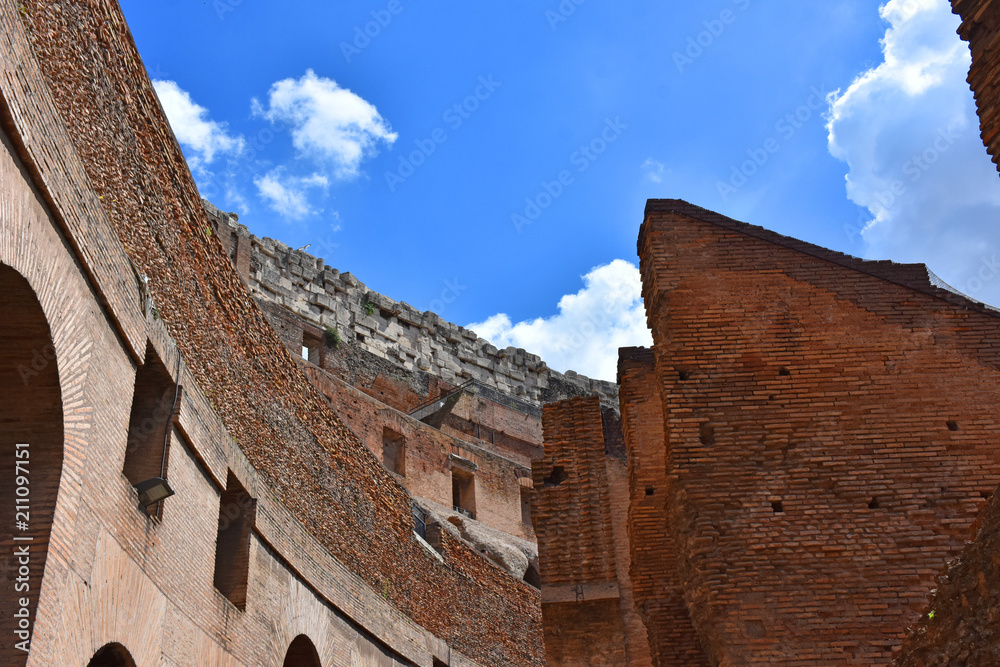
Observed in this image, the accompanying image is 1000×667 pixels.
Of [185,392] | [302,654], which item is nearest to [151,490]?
[185,392]

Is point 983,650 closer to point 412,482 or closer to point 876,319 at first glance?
point 876,319

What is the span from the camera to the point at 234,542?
31.4ft

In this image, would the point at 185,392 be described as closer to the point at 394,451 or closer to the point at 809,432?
the point at 809,432

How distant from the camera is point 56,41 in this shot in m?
7.02

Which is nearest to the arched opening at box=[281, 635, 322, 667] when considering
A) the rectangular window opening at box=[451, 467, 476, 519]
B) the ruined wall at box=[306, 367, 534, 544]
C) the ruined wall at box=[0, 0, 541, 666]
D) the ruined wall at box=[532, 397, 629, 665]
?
the ruined wall at box=[0, 0, 541, 666]

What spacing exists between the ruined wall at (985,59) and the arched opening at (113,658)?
6.56 m

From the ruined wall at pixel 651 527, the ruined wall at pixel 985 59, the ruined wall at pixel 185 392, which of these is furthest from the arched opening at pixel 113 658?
the ruined wall at pixel 985 59

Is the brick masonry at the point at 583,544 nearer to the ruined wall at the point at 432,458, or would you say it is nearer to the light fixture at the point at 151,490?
the light fixture at the point at 151,490

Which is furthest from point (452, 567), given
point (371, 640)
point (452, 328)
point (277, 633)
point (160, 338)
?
point (452, 328)

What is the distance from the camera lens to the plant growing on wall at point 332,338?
29.1 metres

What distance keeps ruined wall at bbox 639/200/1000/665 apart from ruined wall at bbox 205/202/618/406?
67.6ft

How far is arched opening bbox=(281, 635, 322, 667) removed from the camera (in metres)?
11.0

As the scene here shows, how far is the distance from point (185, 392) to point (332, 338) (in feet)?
69.1

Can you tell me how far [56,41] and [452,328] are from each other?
30.2 metres
